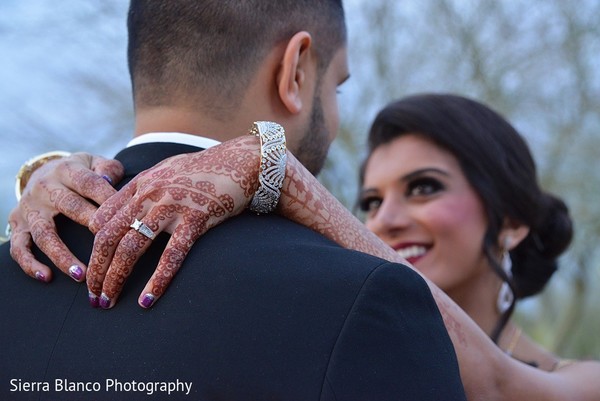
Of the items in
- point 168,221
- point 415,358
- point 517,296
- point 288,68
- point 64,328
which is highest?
point 288,68

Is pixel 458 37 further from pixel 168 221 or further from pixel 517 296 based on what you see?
pixel 168 221

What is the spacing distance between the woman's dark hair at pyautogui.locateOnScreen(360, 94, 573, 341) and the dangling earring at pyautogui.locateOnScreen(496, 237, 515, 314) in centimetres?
3

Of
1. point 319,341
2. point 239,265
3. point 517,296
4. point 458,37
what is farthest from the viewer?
point 458,37

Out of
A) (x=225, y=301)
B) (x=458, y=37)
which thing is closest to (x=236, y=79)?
(x=225, y=301)

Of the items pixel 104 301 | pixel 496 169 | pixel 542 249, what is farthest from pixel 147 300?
pixel 542 249

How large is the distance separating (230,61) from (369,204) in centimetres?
221

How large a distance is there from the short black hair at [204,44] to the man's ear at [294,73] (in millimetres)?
50

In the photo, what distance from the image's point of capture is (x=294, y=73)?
7.66 feet

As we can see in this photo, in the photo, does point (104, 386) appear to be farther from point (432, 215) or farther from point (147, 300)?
point (432, 215)

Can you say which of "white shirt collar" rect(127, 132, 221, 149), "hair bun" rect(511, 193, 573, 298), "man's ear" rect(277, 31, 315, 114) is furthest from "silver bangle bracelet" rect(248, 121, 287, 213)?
"hair bun" rect(511, 193, 573, 298)

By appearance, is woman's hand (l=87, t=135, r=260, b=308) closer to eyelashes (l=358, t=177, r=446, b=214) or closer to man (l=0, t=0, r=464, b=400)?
man (l=0, t=0, r=464, b=400)

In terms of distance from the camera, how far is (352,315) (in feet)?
5.44

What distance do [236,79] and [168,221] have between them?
1.86 ft

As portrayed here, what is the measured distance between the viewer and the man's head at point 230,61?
2.25m
